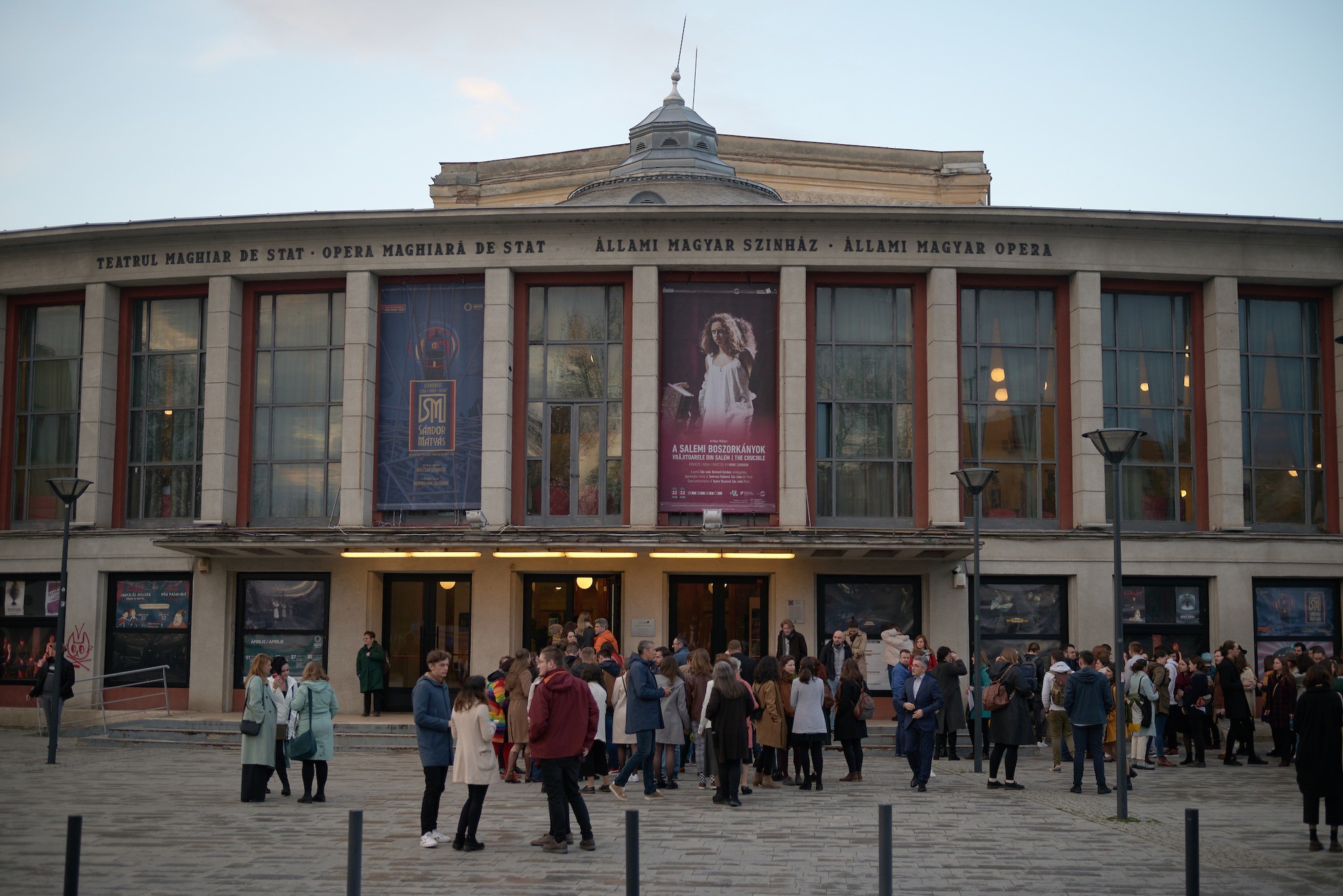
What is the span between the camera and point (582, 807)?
12383 millimetres

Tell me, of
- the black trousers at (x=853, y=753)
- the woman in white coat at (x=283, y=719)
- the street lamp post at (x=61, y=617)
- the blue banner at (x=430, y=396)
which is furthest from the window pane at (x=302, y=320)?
the black trousers at (x=853, y=753)

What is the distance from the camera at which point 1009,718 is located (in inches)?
673

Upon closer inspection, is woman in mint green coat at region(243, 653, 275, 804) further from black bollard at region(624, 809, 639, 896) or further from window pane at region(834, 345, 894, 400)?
window pane at region(834, 345, 894, 400)

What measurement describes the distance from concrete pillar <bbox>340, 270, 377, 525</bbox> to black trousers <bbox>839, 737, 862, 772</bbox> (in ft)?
42.0

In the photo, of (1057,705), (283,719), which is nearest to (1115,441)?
(1057,705)

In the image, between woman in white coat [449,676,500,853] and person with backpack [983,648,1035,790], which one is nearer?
woman in white coat [449,676,500,853]

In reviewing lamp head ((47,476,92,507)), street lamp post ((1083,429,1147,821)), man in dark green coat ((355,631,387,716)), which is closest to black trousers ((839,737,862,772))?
street lamp post ((1083,429,1147,821))

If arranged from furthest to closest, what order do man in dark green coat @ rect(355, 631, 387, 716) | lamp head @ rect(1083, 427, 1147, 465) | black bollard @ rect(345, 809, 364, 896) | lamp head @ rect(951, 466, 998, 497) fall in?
man in dark green coat @ rect(355, 631, 387, 716) → lamp head @ rect(951, 466, 998, 497) → lamp head @ rect(1083, 427, 1147, 465) → black bollard @ rect(345, 809, 364, 896)

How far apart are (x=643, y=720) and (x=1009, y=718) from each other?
4.86m

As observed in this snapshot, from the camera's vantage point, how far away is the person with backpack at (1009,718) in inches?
668

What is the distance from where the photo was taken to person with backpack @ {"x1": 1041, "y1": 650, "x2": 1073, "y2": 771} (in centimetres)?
1892

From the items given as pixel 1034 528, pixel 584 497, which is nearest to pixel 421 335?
pixel 584 497

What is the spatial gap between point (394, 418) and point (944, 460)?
1162 cm

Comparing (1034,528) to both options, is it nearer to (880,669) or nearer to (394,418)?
(880,669)
